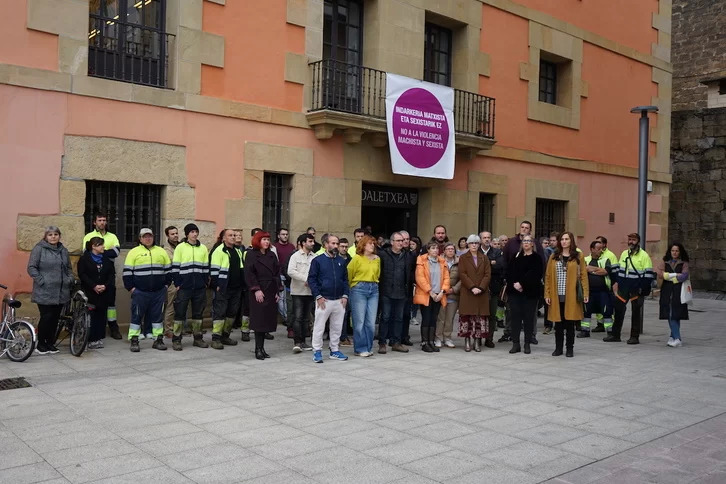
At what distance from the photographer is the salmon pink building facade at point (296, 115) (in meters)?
10.8

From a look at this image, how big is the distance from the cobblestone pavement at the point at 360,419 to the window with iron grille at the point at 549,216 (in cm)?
909

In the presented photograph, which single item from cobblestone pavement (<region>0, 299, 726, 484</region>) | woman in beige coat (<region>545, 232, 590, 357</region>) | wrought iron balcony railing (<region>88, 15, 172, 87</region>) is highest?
wrought iron balcony railing (<region>88, 15, 172, 87</region>)

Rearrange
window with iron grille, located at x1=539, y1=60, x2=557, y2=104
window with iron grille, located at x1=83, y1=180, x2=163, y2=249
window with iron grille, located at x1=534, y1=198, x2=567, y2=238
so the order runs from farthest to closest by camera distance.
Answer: window with iron grille, located at x1=539, y1=60, x2=557, y2=104
window with iron grille, located at x1=534, y1=198, x2=567, y2=238
window with iron grille, located at x1=83, y1=180, x2=163, y2=249

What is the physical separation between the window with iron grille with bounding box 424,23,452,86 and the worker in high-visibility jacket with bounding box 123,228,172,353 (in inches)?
336

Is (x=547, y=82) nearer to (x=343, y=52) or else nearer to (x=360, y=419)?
(x=343, y=52)

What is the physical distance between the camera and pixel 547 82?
19688mm

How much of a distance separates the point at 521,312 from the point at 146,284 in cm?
552

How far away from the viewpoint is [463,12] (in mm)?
16656

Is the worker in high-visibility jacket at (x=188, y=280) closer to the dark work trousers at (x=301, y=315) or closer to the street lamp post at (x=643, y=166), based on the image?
the dark work trousers at (x=301, y=315)

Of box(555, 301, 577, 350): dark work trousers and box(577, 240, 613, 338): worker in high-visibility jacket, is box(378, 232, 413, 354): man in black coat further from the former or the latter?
box(577, 240, 613, 338): worker in high-visibility jacket

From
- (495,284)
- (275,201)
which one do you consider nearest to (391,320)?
(495,284)

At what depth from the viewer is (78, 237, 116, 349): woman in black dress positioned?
10312mm

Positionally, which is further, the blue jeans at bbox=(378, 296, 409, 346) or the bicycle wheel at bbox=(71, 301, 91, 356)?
the blue jeans at bbox=(378, 296, 409, 346)

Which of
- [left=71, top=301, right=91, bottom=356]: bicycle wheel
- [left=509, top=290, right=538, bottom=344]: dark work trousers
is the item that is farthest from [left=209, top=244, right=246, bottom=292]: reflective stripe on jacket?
[left=509, top=290, right=538, bottom=344]: dark work trousers
